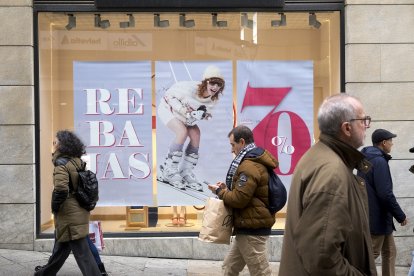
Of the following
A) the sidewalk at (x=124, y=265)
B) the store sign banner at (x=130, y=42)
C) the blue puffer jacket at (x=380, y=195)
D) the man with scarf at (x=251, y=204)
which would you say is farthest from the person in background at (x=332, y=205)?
the store sign banner at (x=130, y=42)

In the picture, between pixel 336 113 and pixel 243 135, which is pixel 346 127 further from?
pixel 243 135

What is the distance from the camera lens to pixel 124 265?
8.22 metres

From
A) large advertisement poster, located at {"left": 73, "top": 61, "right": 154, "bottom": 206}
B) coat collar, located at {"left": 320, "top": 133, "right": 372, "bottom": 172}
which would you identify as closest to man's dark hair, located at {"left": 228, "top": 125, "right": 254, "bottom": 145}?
coat collar, located at {"left": 320, "top": 133, "right": 372, "bottom": 172}

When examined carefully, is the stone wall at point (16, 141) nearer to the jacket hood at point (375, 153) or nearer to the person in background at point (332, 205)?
the jacket hood at point (375, 153)

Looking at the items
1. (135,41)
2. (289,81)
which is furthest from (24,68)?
(289,81)

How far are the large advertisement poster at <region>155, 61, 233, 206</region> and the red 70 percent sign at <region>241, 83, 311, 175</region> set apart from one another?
36cm

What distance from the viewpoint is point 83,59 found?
9.09 m

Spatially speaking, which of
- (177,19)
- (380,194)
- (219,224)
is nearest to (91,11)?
(177,19)

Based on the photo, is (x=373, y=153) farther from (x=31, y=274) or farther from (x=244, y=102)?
(x=31, y=274)

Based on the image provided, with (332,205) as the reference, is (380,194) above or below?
below

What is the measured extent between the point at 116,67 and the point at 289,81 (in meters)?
2.52

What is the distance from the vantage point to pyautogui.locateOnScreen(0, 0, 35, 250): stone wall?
8.59 meters

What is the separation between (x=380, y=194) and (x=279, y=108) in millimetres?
2763

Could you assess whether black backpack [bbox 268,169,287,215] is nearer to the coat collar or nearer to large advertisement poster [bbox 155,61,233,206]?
the coat collar
